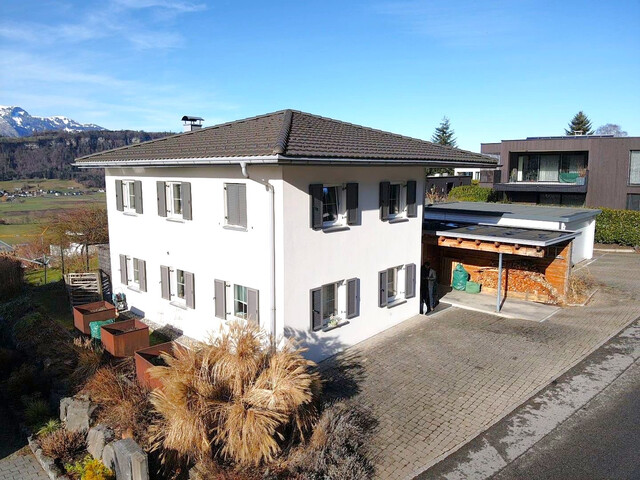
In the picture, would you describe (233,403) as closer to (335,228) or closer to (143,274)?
(335,228)

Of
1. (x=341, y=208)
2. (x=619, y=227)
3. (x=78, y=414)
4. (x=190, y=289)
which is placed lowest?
(x=78, y=414)

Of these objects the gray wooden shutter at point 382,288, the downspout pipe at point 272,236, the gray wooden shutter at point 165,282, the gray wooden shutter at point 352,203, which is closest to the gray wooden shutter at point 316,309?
the downspout pipe at point 272,236

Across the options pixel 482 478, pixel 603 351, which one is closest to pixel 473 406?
pixel 482 478

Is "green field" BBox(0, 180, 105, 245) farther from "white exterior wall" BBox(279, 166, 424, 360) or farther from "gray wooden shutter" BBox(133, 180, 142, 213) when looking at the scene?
"white exterior wall" BBox(279, 166, 424, 360)

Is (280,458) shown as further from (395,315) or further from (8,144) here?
(8,144)

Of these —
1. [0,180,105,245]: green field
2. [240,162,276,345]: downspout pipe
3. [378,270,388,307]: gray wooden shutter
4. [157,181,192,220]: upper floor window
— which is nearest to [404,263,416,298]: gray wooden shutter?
[378,270,388,307]: gray wooden shutter

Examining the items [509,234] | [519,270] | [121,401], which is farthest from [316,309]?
[519,270]
